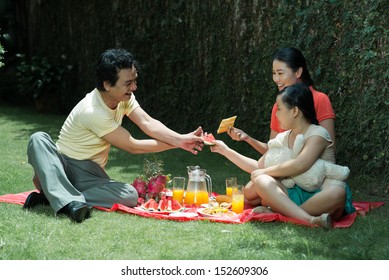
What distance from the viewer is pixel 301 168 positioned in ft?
16.0

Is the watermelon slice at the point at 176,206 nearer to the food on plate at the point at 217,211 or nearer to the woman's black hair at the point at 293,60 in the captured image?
the food on plate at the point at 217,211

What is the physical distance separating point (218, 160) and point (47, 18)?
5980 mm

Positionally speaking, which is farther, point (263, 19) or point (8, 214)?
point (263, 19)

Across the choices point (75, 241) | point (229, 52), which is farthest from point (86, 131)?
point (229, 52)

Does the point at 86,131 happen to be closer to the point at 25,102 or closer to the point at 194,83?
the point at 194,83

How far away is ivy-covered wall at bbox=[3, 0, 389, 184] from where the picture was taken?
6219 millimetres

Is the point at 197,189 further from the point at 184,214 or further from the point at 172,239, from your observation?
the point at 172,239

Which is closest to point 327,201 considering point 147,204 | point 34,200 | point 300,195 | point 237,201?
point 300,195

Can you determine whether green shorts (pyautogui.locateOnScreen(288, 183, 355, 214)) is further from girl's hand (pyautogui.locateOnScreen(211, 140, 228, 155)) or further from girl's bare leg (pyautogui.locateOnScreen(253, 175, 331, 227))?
girl's hand (pyautogui.locateOnScreen(211, 140, 228, 155))

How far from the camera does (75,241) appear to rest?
433 cm

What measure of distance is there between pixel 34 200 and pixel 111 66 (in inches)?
43.8

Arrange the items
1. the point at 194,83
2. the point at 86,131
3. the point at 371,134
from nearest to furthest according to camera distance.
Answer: the point at 86,131 → the point at 371,134 → the point at 194,83

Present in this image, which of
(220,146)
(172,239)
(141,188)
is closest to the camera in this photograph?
(172,239)

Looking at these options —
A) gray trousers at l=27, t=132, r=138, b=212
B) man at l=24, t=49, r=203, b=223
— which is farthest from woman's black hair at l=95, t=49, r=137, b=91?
gray trousers at l=27, t=132, r=138, b=212
